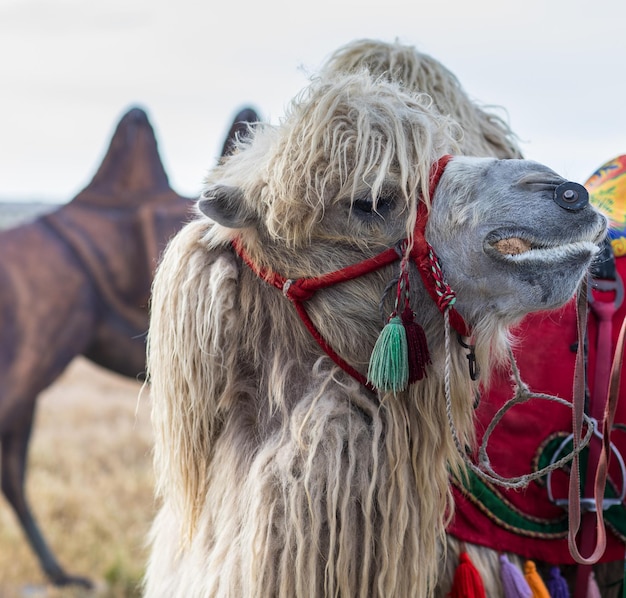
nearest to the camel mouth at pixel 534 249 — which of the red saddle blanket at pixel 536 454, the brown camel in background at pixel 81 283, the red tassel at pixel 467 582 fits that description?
the red saddle blanket at pixel 536 454

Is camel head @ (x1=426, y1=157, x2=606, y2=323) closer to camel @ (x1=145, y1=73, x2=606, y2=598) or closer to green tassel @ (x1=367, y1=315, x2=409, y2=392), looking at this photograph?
camel @ (x1=145, y1=73, x2=606, y2=598)

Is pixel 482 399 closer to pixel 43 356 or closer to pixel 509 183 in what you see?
pixel 509 183

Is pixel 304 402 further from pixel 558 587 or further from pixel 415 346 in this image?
pixel 558 587

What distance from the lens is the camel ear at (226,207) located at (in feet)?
5.44

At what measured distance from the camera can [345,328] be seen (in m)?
1.66

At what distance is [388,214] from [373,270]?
4.8 inches

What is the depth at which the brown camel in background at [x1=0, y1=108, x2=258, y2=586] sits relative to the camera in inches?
160

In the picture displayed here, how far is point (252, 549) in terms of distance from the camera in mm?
1614

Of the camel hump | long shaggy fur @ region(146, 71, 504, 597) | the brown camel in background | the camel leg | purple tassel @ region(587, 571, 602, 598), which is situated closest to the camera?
long shaggy fur @ region(146, 71, 504, 597)

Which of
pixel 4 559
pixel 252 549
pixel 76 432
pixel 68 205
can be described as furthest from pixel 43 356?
pixel 252 549

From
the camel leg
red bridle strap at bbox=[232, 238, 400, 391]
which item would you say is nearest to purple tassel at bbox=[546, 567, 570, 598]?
red bridle strap at bbox=[232, 238, 400, 391]

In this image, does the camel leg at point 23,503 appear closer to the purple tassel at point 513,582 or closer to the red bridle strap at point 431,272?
the purple tassel at point 513,582

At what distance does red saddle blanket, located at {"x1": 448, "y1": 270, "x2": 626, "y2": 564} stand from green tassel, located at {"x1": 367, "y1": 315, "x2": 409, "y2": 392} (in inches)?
17.1

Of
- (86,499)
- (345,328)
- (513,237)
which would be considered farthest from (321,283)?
(86,499)
